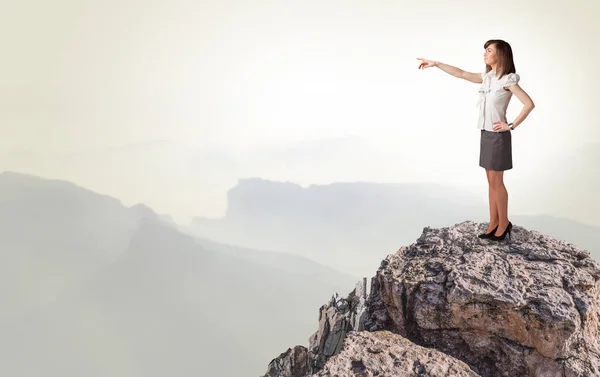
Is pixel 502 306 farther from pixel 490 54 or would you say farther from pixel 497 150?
pixel 490 54

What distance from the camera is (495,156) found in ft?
15.6

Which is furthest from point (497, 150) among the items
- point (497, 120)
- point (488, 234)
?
point (488, 234)

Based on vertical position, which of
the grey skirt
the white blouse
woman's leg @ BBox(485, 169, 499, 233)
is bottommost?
woman's leg @ BBox(485, 169, 499, 233)

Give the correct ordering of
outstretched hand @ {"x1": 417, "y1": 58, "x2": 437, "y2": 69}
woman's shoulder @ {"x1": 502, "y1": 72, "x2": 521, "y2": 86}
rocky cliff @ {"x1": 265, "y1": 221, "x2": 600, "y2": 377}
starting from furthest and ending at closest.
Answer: outstretched hand @ {"x1": 417, "y1": 58, "x2": 437, "y2": 69} → woman's shoulder @ {"x1": 502, "y1": 72, "x2": 521, "y2": 86} → rocky cliff @ {"x1": 265, "y1": 221, "x2": 600, "y2": 377}

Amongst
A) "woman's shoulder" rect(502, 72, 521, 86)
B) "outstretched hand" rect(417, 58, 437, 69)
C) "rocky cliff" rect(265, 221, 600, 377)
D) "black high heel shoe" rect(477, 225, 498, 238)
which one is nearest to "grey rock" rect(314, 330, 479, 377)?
"rocky cliff" rect(265, 221, 600, 377)

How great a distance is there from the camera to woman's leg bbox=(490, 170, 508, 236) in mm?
4863

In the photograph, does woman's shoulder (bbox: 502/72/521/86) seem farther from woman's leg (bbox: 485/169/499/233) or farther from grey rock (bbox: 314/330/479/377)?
grey rock (bbox: 314/330/479/377)

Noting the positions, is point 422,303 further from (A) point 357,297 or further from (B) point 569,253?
(A) point 357,297

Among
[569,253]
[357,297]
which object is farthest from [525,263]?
[357,297]

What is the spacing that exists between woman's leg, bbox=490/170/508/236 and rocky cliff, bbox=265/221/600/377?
21 centimetres

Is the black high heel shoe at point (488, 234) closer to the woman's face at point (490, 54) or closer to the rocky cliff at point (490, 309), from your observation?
the rocky cliff at point (490, 309)

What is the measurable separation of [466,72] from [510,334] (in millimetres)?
2561

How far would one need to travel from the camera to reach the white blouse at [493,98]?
459 centimetres

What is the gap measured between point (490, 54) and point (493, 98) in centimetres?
42
